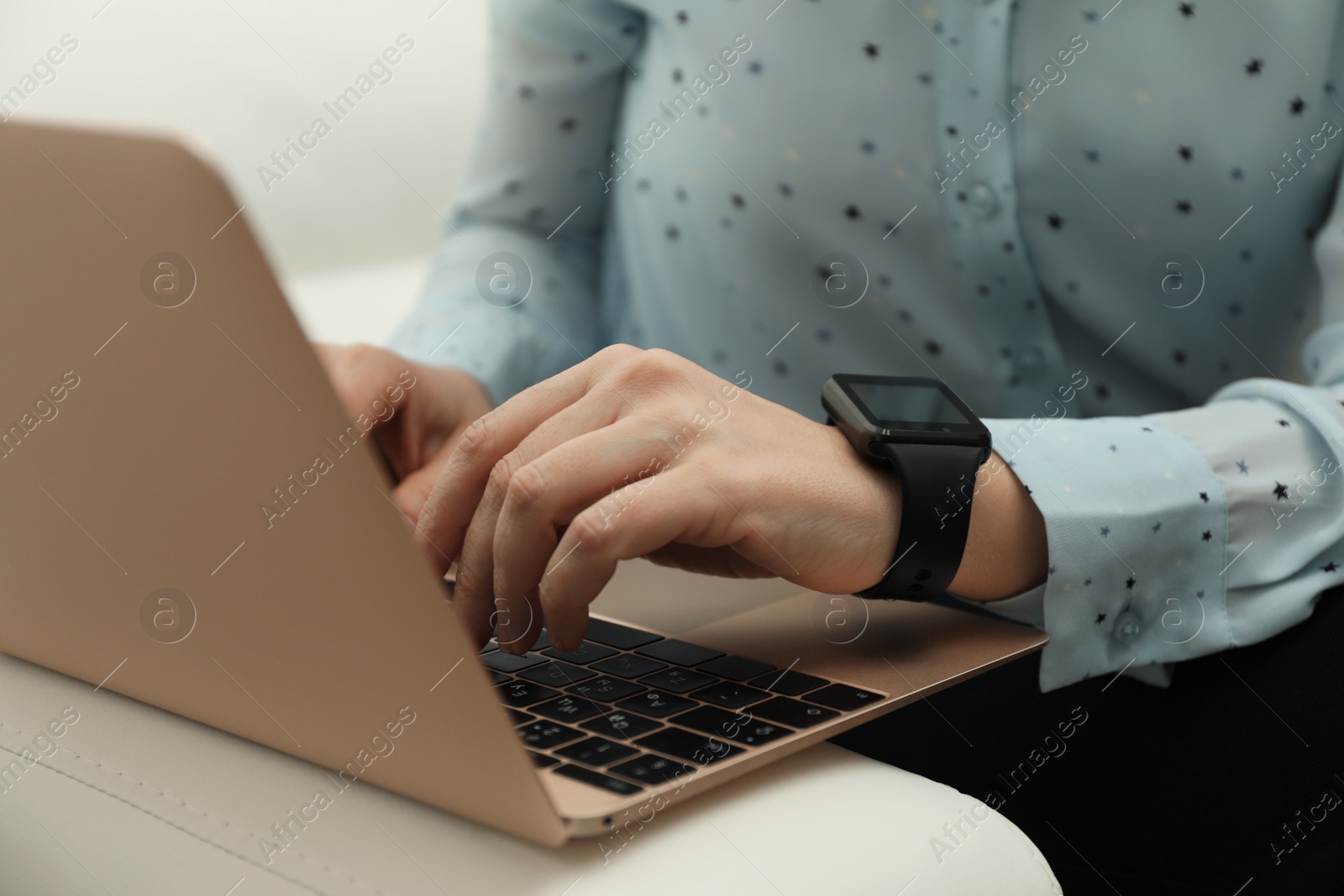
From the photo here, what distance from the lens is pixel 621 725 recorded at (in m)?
0.32

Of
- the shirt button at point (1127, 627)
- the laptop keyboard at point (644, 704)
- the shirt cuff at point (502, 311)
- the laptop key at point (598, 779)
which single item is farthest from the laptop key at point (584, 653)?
the shirt cuff at point (502, 311)

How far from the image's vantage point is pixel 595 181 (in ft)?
2.86

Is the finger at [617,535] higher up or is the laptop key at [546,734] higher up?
the finger at [617,535]

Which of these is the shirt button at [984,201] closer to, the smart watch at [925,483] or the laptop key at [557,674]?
the smart watch at [925,483]

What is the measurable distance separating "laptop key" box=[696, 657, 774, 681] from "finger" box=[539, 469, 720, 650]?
0.17ft

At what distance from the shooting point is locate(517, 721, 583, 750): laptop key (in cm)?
30

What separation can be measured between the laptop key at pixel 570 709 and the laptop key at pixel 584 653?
0.13 feet

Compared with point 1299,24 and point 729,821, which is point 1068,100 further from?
point 729,821

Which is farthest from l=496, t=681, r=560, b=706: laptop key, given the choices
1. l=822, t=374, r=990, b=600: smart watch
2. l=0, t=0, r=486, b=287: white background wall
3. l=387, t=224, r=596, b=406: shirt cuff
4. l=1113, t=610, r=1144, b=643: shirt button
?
l=0, t=0, r=486, b=287: white background wall

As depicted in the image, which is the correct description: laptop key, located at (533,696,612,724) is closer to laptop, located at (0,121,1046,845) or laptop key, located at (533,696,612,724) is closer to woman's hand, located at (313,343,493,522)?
laptop, located at (0,121,1046,845)

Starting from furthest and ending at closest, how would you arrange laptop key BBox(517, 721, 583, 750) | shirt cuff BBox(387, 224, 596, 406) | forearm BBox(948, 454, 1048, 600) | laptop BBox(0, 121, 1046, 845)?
shirt cuff BBox(387, 224, 596, 406) < forearm BBox(948, 454, 1048, 600) < laptop key BBox(517, 721, 583, 750) < laptop BBox(0, 121, 1046, 845)

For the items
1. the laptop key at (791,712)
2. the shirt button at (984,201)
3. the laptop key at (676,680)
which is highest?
the shirt button at (984,201)

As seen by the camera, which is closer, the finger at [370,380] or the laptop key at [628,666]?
the laptop key at [628,666]

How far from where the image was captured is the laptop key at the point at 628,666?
14.5 inches
